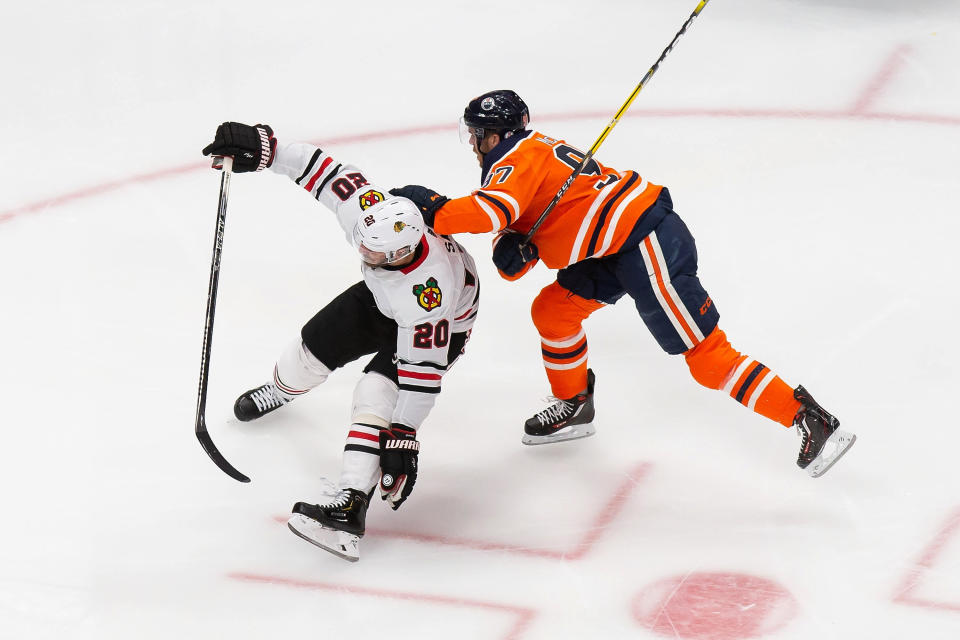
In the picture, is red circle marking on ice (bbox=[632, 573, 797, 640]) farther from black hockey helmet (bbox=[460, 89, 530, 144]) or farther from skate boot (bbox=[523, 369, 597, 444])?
black hockey helmet (bbox=[460, 89, 530, 144])

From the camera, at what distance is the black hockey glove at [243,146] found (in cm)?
318

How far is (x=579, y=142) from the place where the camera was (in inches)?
209

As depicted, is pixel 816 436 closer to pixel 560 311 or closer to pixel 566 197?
pixel 560 311

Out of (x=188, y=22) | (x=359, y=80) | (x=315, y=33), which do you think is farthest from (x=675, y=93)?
(x=188, y=22)

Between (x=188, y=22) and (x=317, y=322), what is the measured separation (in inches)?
137

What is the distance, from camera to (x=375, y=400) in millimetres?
3115

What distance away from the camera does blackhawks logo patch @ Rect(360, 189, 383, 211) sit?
3215 millimetres

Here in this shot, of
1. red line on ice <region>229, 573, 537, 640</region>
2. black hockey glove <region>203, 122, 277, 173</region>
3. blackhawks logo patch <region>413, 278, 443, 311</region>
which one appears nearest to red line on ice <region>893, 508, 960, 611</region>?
red line on ice <region>229, 573, 537, 640</region>

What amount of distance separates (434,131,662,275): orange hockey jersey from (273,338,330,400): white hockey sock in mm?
674

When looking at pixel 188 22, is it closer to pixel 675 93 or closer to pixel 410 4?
pixel 410 4

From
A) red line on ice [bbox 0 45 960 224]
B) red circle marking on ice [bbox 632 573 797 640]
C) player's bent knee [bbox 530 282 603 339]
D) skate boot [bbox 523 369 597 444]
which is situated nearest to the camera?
red circle marking on ice [bbox 632 573 797 640]

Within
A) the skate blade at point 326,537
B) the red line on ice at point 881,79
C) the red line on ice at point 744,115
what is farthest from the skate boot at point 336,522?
the red line on ice at point 881,79

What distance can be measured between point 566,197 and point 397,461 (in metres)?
0.80

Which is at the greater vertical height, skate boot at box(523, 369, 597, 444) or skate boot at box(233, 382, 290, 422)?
skate boot at box(233, 382, 290, 422)
